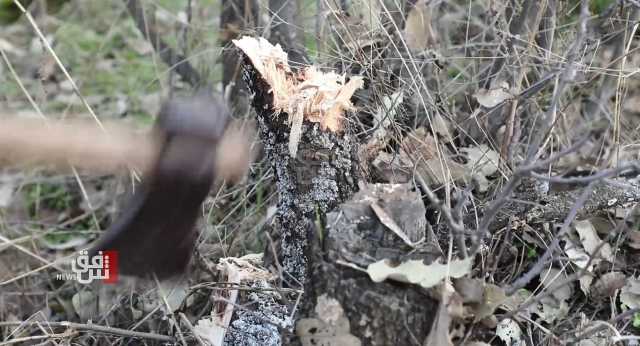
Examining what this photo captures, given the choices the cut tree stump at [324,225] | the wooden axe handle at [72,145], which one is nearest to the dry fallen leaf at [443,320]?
the cut tree stump at [324,225]

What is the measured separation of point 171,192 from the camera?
148 cm

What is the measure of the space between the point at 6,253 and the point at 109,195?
0.46 m

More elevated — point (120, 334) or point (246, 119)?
point (246, 119)

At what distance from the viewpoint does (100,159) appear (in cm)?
154

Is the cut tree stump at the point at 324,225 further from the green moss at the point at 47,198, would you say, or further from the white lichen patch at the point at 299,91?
the green moss at the point at 47,198

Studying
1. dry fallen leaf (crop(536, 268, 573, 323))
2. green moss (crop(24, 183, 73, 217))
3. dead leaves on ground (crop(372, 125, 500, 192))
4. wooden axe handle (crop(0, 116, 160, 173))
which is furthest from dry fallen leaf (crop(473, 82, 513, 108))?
green moss (crop(24, 183, 73, 217))

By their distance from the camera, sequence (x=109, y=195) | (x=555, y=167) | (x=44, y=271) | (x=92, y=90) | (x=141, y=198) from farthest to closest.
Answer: (x=92, y=90) < (x=109, y=195) < (x=44, y=271) < (x=555, y=167) < (x=141, y=198)

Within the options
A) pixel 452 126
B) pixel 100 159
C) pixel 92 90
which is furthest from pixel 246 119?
pixel 92 90

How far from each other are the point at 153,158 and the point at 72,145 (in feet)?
0.62

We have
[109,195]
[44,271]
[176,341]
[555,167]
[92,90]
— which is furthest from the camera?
[92,90]

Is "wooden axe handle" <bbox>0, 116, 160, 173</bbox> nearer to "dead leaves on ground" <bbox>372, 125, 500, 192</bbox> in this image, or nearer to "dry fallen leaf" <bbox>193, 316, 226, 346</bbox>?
"dry fallen leaf" <bbox>193, 316, 226, 346</bbox>

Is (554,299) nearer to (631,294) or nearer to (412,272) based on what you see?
(631,294)

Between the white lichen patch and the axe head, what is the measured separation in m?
0.23

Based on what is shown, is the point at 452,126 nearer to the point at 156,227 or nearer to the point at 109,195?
the point at 156,227
